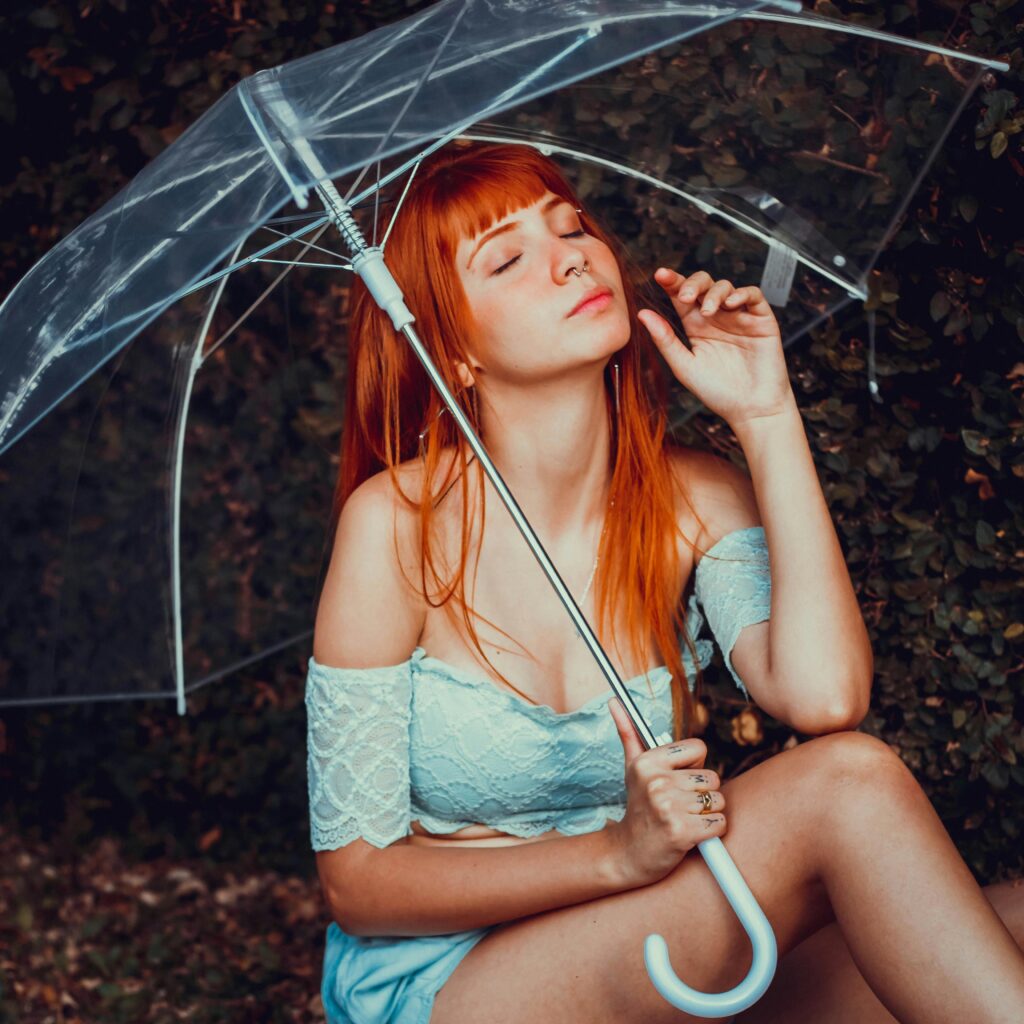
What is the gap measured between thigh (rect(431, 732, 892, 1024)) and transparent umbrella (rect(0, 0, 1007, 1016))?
0.31 ft

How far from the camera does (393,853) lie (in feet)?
6.72

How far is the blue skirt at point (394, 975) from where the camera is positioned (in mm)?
2012

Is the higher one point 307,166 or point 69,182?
point 307,166

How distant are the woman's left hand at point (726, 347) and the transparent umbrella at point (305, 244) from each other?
0.27 m

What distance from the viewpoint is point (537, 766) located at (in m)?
2.17

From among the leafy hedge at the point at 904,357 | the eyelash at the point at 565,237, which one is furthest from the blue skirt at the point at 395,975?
the eyelash at the point at 565,237

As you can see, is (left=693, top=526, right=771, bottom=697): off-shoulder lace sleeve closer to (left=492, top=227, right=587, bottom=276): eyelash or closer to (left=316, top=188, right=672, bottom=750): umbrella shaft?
(left=316, top=188, right=672, bottom=750): umbrella shaft

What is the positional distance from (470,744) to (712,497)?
603 mm

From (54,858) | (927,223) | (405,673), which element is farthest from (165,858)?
(927,223)

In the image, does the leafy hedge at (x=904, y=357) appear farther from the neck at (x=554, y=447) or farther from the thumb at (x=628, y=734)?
the thumb at (x=628, y=734)

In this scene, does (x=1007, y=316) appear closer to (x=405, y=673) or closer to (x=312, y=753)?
(x=405, y=673)

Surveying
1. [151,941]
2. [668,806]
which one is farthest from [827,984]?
[151,941]

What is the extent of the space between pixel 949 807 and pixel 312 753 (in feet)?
4.49

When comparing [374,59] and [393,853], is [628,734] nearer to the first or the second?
[393,853]
